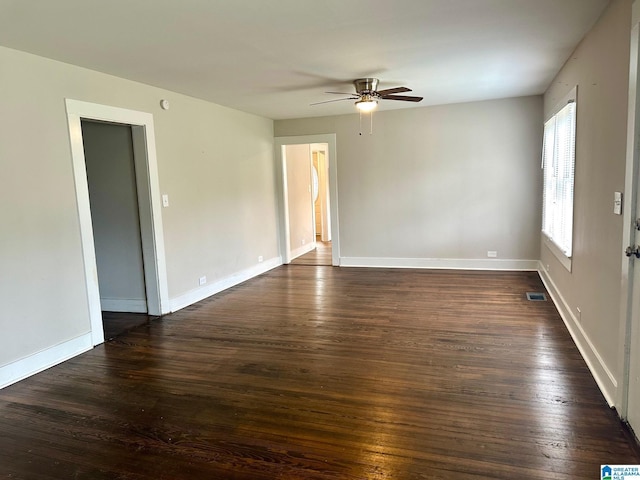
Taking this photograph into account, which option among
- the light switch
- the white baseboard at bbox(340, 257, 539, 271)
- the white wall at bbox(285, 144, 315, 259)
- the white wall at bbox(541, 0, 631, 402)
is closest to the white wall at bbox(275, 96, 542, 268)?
the white baseboard at bbox(340, 257, 539, 271)

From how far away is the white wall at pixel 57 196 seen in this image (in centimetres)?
310

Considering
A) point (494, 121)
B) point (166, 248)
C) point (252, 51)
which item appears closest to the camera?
point (252, 51)

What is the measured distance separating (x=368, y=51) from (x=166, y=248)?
9.58ft

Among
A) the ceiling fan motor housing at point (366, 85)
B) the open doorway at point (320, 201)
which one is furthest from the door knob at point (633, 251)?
the open doorway at point (320, 201)

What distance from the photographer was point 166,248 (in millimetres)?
4652

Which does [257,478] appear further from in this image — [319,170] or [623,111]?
[319,170]

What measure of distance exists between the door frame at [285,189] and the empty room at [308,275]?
0.74 metres

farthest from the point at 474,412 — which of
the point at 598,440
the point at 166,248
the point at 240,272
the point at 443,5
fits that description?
the point at 240,272

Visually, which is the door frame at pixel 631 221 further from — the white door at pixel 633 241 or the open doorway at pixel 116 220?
the open doorway at pixel 116 220

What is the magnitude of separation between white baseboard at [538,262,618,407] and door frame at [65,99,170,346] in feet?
13.0

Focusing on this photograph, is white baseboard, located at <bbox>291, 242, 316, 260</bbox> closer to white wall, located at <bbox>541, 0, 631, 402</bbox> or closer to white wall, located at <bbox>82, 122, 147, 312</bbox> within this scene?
white wall, located at <bbox>82, 122, 147, 312</bbox>

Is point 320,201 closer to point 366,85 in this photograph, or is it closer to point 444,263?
point 444,263

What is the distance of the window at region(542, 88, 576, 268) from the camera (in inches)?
151

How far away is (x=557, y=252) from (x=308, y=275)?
3.39 m
